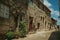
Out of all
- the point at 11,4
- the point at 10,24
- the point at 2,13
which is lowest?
the point at 10,24

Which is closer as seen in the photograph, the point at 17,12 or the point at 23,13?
the point at 17,12

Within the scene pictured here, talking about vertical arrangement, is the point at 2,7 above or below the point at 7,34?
above

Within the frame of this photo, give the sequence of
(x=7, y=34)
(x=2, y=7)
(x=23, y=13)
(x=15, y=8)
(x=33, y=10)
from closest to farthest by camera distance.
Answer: (x=7, y=34) < (x=2, y=7) < (x=15, y=8) < (x=23, y=13) < (x=33, y=10)

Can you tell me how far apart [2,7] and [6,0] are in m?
0.85

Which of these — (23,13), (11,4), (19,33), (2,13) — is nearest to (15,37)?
(19,33)

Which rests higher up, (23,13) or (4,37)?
(23,13)

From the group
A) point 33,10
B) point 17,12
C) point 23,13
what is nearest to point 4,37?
point 17,12

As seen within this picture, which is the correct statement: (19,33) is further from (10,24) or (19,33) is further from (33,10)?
(33,10)

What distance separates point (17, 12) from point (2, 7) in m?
2.93

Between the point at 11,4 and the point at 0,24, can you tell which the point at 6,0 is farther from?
the point at 0,24

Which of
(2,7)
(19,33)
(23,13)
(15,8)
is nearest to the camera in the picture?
(2,7)

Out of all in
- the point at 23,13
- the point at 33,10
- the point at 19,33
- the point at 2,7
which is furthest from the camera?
the point at 33,10

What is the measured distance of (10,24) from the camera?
13.9 metres

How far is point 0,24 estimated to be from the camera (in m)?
12.2
